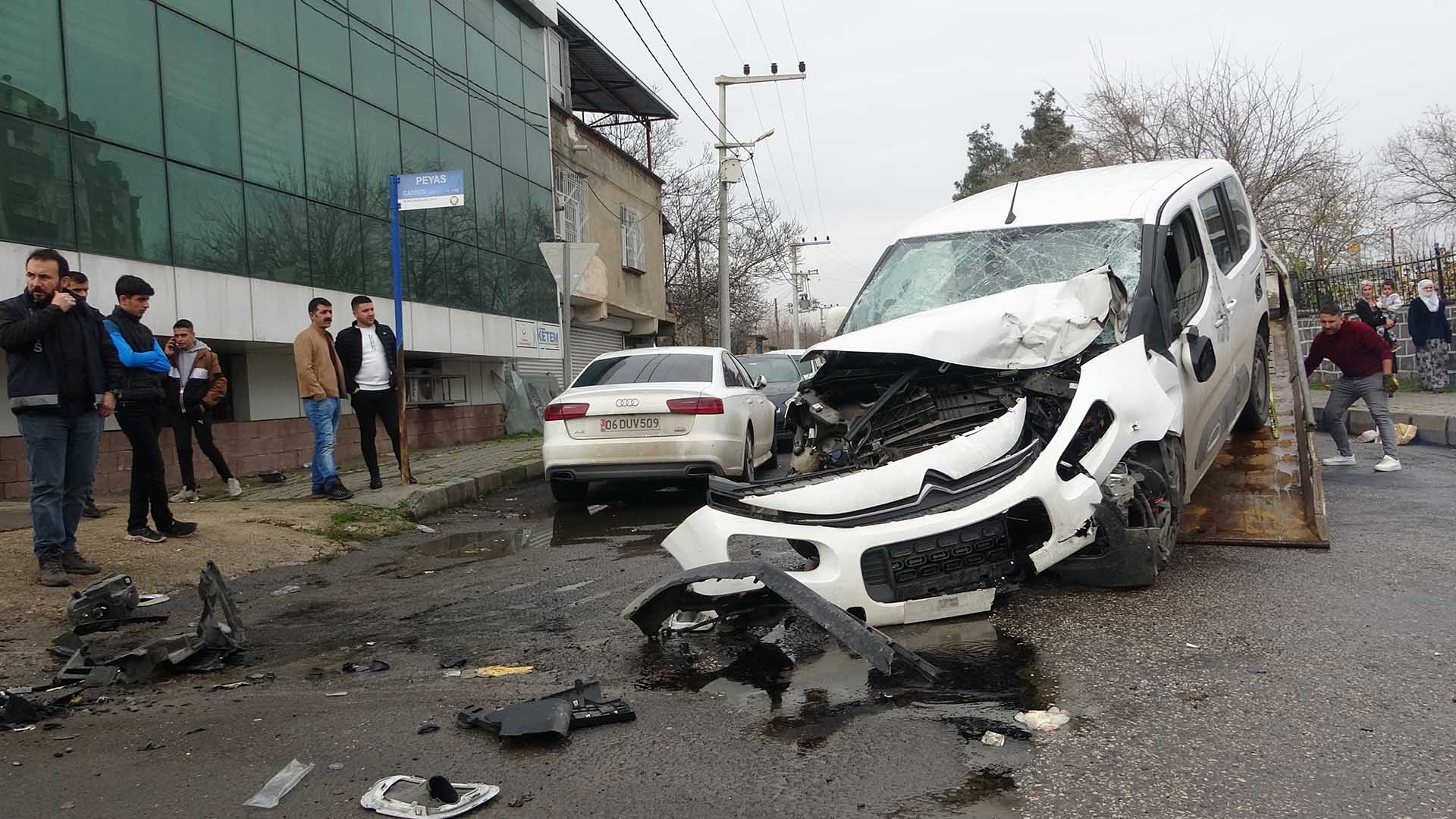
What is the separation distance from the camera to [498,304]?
60.4ft

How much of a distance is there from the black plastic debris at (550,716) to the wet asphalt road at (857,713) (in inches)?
2.3

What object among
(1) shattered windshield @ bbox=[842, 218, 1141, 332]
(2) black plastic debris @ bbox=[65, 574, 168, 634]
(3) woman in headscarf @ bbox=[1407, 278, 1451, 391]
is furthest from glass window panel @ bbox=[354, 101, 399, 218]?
(3) woman in headscarf @ bbox=[1407, 278, 1451, 391]

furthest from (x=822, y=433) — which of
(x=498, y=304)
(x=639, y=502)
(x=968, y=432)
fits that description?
(x=498, y=304)

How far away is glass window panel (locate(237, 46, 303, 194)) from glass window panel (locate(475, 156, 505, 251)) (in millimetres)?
5075

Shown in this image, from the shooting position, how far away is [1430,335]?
49.8 feet

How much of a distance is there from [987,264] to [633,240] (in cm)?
2283

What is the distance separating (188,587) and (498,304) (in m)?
13.0

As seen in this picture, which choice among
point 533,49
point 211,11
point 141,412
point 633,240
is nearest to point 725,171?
point 633,240

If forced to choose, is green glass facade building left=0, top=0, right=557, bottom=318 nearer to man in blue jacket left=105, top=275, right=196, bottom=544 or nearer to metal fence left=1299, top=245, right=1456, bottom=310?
man in blue jacket left=105, top=275, right=196, bottom=544

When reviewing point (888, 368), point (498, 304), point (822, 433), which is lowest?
point (822, 433)

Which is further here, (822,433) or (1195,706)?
(822,433)

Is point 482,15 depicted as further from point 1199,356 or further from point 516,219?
point 1199,356

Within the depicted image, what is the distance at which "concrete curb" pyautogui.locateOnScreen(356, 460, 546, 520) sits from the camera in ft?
29.2

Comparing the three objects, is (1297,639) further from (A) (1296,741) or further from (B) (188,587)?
(B) (188,587)
